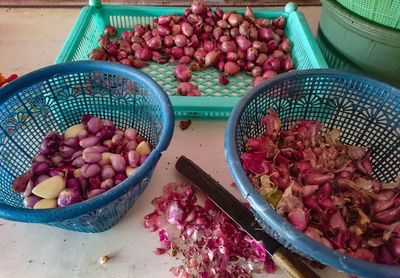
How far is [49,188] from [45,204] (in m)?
0.03

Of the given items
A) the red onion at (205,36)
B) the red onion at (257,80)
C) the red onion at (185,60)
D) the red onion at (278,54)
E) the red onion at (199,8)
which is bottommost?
the red onion at (257,80)

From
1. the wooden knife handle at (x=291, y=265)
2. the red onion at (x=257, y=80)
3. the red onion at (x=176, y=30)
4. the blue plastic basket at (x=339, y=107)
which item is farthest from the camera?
the red onion at (x=176, y=30)

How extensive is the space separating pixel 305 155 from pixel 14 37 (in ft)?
3.62

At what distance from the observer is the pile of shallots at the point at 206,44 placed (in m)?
1.07

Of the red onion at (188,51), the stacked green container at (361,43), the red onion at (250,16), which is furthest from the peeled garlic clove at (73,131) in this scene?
the stacked green container at (361,43)

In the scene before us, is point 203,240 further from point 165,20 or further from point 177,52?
point 165,20

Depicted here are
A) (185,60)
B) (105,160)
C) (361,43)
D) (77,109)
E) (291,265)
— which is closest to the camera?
(291,265)

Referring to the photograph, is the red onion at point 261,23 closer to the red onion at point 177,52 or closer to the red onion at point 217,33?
the red onion at point 217,33

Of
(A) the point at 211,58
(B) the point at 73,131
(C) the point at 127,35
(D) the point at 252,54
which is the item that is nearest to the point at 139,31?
(C) the point at 127,35

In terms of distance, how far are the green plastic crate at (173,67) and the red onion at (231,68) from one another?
0.07 ft

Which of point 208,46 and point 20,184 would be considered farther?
point 208,46

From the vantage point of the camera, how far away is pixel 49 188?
2.15ft

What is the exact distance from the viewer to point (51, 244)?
0.70 m

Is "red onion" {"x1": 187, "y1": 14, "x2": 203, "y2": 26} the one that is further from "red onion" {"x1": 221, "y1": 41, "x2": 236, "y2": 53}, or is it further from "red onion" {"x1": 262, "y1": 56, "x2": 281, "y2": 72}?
"red onion" {"x1": 262, "y1": 56, "x2": 281, "y2": 72}
